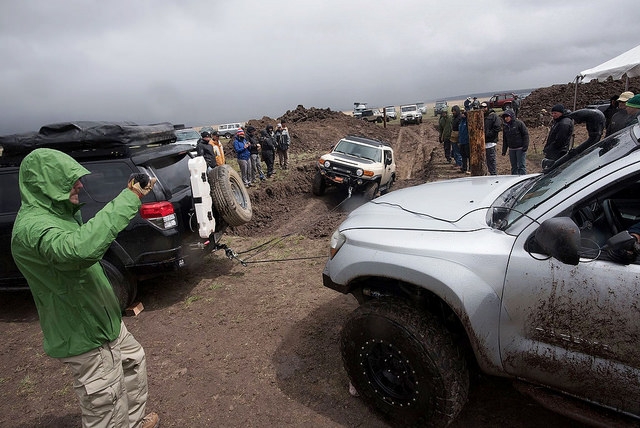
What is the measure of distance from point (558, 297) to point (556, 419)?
1284 mm

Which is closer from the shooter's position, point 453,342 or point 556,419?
point 453,342

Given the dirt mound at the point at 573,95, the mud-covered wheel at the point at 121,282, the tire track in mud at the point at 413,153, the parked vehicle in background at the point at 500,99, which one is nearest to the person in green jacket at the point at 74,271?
the mud-covered wheel at the point at 121,282

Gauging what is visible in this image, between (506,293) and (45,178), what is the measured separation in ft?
8.31

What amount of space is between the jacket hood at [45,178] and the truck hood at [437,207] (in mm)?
1770

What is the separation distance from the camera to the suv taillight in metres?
4.00

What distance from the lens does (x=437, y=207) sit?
273 cm

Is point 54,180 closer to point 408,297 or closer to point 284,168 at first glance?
point 408,297

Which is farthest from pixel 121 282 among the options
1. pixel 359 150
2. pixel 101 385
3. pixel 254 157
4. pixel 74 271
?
pixel 254 157

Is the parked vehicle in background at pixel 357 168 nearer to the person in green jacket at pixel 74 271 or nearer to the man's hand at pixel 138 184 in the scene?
the person in green jacket at pixel 74 271

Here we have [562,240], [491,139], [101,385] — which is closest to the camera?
[562,240]

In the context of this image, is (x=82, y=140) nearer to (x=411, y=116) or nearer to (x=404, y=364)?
(x=404, y=364)

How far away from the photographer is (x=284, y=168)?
15047 millimetres

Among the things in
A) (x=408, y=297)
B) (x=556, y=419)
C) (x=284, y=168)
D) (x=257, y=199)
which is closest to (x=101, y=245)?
(x=408, y=297)

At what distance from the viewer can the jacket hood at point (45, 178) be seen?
194 centimetres
